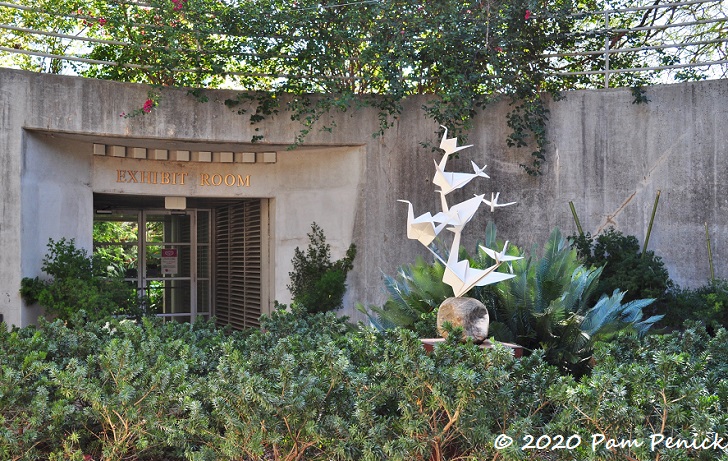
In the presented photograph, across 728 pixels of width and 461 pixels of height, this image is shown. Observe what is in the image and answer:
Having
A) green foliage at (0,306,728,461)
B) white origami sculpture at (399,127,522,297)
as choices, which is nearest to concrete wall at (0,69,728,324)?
white origami sculpture at (399,127,522,297)

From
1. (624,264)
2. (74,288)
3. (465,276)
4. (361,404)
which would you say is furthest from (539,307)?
(74,288)

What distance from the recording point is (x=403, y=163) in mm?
8477

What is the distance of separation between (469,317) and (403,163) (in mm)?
4023

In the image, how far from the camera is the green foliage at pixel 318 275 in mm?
8555

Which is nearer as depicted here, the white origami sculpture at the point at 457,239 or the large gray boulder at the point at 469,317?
the large gray boulder at the point at 469,317

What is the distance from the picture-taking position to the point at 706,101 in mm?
7695

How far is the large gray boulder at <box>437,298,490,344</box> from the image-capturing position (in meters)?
4.66

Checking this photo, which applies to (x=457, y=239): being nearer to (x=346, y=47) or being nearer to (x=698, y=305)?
(x=698, y=305)

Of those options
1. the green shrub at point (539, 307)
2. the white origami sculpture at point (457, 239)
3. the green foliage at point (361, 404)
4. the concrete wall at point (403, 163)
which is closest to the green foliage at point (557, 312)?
the green shrub at point (539, 307)

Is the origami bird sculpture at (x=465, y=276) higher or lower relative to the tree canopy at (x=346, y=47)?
→ lower

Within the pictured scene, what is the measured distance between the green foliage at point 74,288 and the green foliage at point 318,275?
1.85 metres

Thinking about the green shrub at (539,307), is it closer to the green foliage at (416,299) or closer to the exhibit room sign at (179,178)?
the green foliage at (416,299)

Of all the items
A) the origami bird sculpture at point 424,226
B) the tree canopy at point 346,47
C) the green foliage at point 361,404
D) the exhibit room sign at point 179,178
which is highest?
the tree canopy at point 346,47

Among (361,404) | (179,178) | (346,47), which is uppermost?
(346,47)
